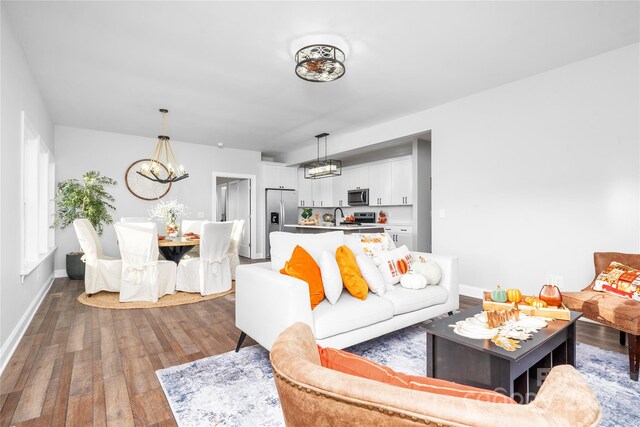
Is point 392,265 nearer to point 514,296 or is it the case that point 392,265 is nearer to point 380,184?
point 514,296

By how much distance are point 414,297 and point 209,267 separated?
112 inches

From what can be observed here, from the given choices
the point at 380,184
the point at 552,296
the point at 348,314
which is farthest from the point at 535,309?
the point at 380,184

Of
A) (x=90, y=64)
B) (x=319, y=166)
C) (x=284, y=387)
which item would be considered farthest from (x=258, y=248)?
(x=284, y=387)

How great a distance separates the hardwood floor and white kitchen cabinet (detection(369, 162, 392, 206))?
3.32 meters

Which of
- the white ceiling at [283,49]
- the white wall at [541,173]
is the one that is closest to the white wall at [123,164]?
the white ceiling at [283,49]

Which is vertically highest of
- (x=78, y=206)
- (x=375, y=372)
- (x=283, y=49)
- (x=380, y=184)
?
(x=283, y=49)

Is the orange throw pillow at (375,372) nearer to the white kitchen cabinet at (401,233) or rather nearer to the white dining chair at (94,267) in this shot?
the white dining chair at (94,267)

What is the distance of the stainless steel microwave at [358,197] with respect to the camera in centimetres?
734

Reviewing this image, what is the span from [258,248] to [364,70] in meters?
5.27

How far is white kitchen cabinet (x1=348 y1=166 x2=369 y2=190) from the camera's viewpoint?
7.39 meters

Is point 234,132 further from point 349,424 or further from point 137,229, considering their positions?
point 349,424

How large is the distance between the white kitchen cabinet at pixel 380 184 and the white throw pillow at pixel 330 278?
4676 mm

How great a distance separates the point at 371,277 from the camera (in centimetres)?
266

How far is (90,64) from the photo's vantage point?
3.31 meters
